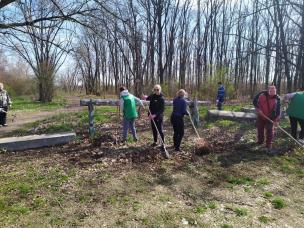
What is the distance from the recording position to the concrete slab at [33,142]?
9344 millimetres

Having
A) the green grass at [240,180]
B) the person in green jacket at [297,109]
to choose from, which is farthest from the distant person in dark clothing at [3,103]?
the person in green jacket at [297,109]

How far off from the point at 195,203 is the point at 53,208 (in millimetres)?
2386

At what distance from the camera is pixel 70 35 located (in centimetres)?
953

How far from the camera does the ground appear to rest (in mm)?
5426

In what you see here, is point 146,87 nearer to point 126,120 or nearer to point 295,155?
point 126,120

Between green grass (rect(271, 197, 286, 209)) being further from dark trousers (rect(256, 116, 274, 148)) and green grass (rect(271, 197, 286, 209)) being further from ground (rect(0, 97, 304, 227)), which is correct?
dark trousers (rect(256, 116, 274, 148))

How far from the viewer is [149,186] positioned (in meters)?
6.70

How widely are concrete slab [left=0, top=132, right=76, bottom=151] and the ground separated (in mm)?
254

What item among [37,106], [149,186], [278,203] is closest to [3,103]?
[149,186]

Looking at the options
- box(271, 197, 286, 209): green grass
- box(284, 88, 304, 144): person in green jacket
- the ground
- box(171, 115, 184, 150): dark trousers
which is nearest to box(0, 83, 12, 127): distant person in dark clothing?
the ground

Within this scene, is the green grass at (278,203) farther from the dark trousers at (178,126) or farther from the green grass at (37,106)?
the green grass at (37,106)

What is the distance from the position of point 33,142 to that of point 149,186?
4.37m

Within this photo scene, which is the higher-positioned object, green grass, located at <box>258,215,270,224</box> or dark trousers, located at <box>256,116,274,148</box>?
dark trousers, located at <box>256,116,274,148</box>

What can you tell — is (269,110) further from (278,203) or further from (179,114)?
(278,203)
